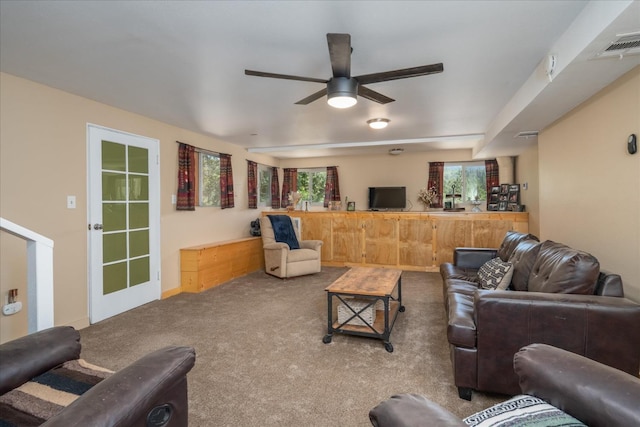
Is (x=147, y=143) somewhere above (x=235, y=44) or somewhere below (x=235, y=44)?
below

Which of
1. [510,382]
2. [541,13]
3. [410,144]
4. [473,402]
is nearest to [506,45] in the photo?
[541,13]

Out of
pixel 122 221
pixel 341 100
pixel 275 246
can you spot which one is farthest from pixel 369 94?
pixel 275 246

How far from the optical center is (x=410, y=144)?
566 centimetres

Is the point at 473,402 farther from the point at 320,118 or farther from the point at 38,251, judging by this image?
the point at 320,118

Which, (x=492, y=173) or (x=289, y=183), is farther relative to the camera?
(x=289, y=183)

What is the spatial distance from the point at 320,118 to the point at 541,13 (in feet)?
8.48

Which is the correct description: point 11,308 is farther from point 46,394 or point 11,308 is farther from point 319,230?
point 319,230

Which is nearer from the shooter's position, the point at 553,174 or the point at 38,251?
the point at 38,251

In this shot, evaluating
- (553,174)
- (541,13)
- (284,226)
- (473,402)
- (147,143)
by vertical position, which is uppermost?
(541,13)

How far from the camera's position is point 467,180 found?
6566 millimetres

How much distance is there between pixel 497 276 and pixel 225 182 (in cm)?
428

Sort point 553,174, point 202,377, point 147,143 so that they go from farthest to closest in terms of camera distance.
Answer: point 147,143 → point 553,174 → point 202,377

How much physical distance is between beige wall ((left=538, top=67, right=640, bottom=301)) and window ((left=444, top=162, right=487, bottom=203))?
3.03 meters

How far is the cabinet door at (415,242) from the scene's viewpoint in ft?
18.4
